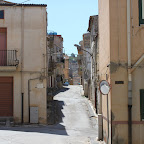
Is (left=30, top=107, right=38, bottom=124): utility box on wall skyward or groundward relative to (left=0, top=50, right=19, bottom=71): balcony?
groundward

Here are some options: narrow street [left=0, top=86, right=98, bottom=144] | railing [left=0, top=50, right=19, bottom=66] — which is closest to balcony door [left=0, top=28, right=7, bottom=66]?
railing [left=0, top=50, right=19, bottom=66]

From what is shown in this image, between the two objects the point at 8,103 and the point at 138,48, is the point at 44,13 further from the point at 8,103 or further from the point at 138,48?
the point at 138,48

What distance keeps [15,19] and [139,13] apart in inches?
431

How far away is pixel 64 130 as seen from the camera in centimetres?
1568

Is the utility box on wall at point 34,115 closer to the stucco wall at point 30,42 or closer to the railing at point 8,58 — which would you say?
the stucco wall at point 30,42

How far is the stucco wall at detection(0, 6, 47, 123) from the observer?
17891 millimetres

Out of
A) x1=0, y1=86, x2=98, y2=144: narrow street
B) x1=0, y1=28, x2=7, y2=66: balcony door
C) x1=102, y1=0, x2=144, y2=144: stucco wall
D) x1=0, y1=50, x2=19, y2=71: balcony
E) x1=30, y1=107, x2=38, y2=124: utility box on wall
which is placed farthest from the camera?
x1=0, y1=28, x2=7, y2=66: balcony door

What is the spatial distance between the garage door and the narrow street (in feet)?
6.43

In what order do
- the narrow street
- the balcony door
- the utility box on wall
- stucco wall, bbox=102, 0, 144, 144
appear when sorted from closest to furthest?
stucco wall, bbox=102, 0, 144, 144 < the narrow street < the utility box on wall < the balcony door

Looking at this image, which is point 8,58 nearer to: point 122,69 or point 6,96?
point 6,96

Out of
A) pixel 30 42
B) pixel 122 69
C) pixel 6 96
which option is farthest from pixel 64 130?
pixel 122 69

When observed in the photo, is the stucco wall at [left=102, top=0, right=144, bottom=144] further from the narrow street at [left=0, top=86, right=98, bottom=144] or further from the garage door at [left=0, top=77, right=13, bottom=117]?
the garage door at [left=0, top=77, right=13, bottom=117]

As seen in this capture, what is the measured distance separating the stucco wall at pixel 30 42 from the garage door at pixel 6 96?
0.63 metres

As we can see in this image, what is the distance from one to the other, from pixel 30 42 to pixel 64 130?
20.6 feet
